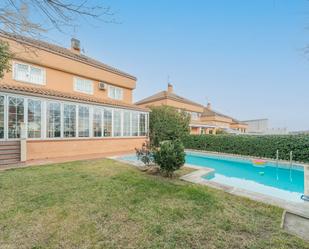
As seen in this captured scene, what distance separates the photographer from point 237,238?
159 inches

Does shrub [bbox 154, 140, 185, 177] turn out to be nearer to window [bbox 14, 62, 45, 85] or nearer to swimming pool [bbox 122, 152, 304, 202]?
swimming pool [bbox 122, 152, 304, 202]

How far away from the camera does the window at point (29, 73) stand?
15.8 meters

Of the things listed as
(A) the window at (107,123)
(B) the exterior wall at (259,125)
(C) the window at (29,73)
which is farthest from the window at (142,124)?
(B) the exterior wall at (259,125)

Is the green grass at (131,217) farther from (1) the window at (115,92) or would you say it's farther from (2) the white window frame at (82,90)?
(1) the window at (115,92)

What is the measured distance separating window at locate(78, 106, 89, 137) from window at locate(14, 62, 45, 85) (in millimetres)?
5128

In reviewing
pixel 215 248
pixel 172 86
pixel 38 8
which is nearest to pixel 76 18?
pixel 38 8

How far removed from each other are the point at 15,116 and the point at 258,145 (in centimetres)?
2158

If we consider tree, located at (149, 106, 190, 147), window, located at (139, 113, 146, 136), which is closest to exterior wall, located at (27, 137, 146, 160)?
window, located at (139, 113, 146, 136)

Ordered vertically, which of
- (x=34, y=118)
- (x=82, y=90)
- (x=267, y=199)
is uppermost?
(x=82, y=90)

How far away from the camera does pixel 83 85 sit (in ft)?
69.3

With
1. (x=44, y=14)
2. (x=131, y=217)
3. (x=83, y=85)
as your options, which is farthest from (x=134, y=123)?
(x=44, y=14)

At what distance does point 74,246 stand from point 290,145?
18761 millimetres

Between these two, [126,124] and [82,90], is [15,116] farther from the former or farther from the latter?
[126,124]

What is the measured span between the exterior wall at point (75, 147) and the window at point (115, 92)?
23.0ft
